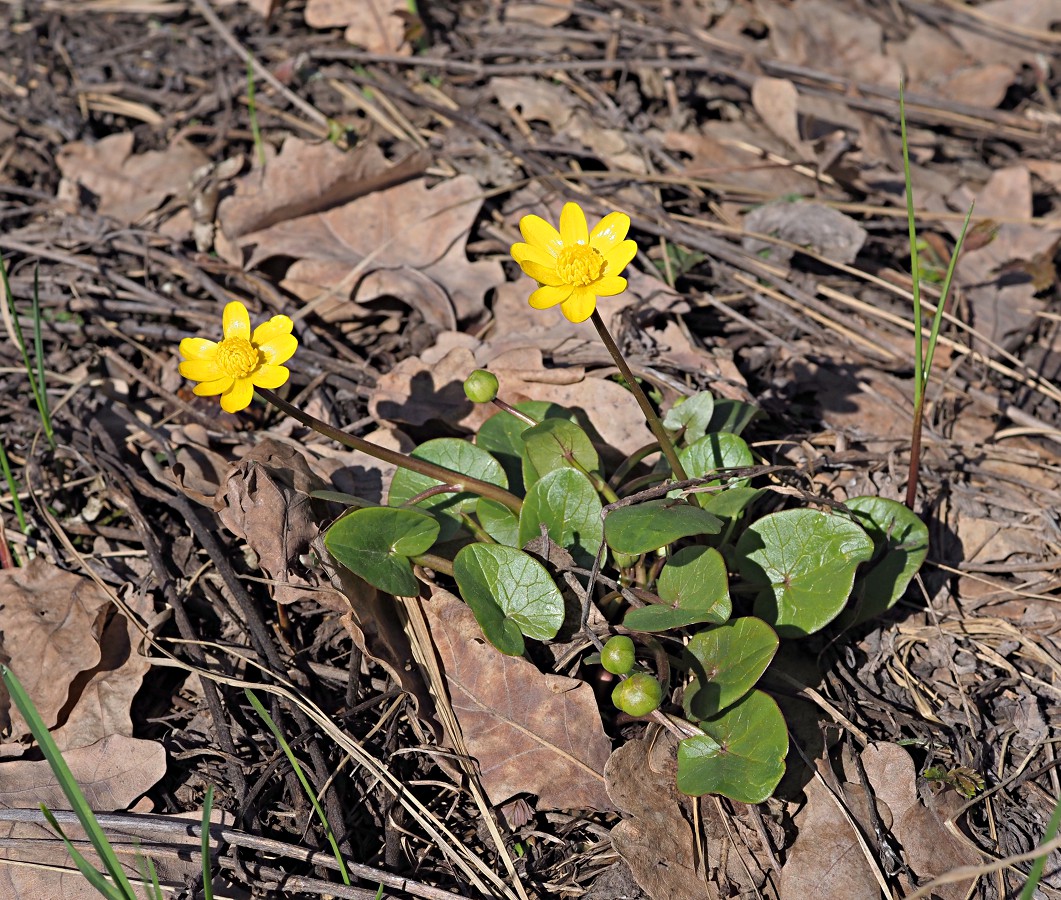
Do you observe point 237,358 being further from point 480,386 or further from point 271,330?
point 480,386

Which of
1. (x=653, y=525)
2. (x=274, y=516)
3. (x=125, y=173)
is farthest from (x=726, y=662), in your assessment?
(x=125, y=173)

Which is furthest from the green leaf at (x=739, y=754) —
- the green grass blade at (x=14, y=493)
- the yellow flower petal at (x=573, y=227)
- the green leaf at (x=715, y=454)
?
the green grass blade at (x=14, y=493)

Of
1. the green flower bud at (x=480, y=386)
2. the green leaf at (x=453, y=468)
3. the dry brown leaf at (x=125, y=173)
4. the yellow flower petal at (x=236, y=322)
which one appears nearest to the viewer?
the yellow flower petal at (x=236, y=322)

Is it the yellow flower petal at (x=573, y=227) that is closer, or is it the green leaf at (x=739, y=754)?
the green leaf at (x=739, y=754)

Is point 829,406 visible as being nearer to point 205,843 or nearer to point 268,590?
point 268,590

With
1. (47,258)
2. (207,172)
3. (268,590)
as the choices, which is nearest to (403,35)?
(207,172)

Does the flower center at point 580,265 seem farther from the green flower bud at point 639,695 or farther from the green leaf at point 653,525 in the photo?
the green flower bud at point 639,695

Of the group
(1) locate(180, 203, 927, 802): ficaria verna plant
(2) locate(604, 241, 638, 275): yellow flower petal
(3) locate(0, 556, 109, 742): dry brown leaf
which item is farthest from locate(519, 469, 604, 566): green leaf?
(3) locate(0, 556, 109, 742): dry brown leaf
